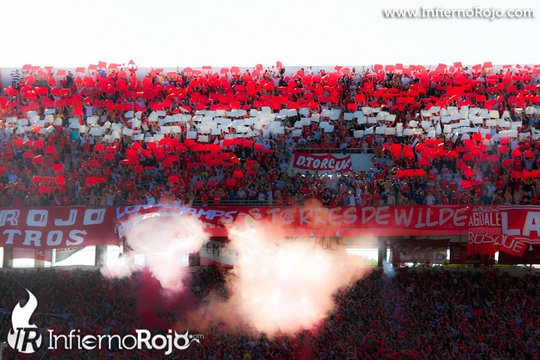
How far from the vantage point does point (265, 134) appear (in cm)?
2427

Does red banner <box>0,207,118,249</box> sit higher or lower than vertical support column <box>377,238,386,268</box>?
higher

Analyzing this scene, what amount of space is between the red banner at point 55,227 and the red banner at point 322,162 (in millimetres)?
6935

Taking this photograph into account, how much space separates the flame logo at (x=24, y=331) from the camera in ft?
57.5

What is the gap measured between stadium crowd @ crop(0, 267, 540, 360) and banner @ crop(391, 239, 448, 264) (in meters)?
0.47

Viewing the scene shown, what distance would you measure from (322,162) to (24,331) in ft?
35.2

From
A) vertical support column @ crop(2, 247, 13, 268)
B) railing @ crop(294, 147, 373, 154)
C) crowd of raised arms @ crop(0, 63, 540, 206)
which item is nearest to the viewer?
crowd of raised arms @ crop(0, 63, 540, 206)

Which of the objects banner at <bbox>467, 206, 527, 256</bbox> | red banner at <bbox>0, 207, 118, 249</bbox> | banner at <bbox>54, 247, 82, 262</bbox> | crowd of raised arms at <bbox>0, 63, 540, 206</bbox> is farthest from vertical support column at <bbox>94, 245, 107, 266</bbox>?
banner at <bbox>467, 206, 527, 256</bbox>

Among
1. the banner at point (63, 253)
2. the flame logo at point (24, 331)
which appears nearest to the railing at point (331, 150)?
the banner at point (63, 253)

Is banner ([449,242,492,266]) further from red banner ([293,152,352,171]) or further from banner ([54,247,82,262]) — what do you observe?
banner ([54,247,82,262])

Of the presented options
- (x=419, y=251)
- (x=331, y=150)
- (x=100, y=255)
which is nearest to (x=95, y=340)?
(x=100, y=255)

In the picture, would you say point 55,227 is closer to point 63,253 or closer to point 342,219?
point 63,253

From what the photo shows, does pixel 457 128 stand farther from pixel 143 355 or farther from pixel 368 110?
pixel 143 355

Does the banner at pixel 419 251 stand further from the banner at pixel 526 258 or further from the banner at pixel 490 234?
the banner at pixel 526 258

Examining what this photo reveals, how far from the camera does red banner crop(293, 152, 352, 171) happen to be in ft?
76.2
